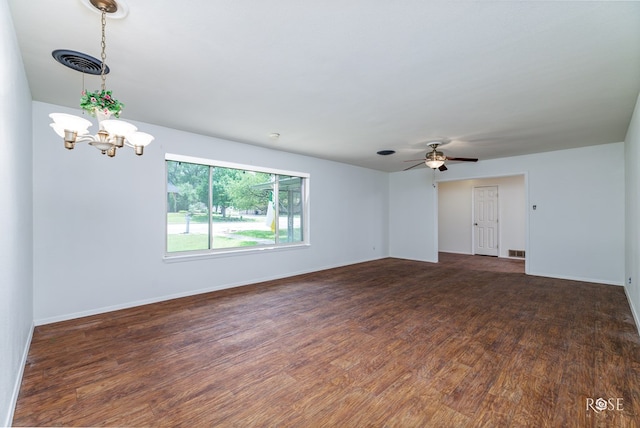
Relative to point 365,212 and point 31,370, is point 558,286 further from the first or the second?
point 31,370

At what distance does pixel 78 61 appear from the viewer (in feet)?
7.64

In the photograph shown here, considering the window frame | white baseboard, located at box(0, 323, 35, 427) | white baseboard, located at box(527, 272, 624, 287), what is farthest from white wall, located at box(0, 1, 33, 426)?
white baseboard, located at box(527, 272, 624, 287)

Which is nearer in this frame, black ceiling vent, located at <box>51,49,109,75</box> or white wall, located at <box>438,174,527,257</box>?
black ceiling vent, located at <box>51,49,109,75</box>

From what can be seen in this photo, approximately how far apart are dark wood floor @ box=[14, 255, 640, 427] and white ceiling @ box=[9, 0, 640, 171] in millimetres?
2499

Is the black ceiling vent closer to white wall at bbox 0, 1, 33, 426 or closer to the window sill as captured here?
white wall at bbox 0, 1, 33, 426

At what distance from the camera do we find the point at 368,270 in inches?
251

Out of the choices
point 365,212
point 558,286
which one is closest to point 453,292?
point 558,286

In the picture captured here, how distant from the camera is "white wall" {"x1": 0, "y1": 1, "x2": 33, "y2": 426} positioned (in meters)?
1.61

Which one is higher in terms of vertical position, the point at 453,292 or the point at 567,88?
the point at 567,88

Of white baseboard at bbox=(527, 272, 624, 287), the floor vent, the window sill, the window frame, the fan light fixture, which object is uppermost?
the fan light fixture

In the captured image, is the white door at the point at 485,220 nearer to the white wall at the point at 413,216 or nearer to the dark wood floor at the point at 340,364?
the white wall at the point at 413,216

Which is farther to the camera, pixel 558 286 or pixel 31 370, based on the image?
pixel 558 286

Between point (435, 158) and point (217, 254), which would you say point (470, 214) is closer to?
point (435, 158)

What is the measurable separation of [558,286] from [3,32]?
23.5ft
